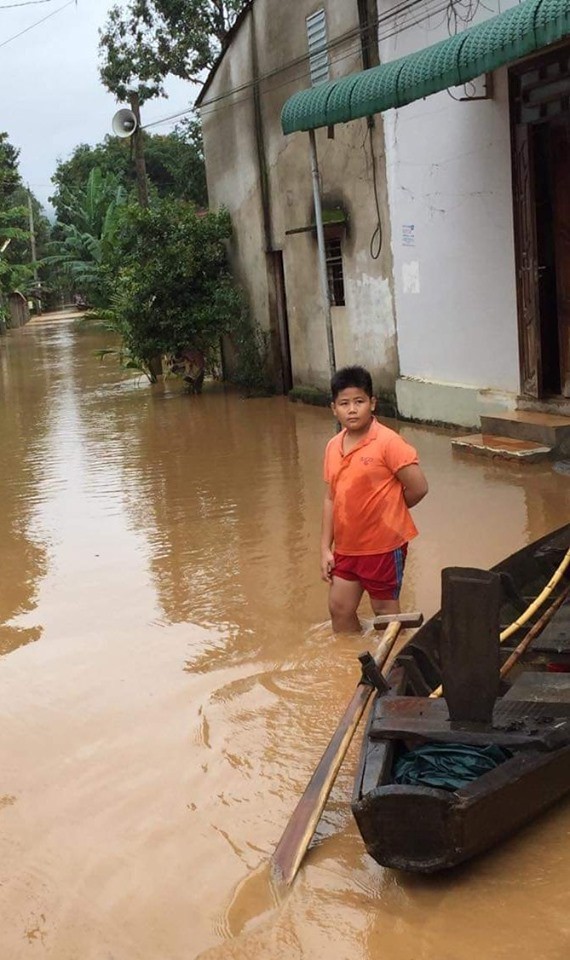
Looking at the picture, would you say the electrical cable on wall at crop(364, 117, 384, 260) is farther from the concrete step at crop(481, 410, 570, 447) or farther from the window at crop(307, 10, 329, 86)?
the concrete step at crop(481, 410, 570, 447)

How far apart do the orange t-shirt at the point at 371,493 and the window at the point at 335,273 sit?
897 cm

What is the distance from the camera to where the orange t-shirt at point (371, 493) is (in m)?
4.96

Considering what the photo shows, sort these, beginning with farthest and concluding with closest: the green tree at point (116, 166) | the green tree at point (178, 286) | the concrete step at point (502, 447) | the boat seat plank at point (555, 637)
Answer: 1. the green tree at point (116, 166)
2. the green tree at point (178, 286)
3. the concrete step at point (502, 447)
4. the boat seat plank at point (555, 637)

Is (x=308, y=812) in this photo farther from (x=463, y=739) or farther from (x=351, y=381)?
(x=351, y=381)

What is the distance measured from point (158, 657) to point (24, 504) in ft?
15.8

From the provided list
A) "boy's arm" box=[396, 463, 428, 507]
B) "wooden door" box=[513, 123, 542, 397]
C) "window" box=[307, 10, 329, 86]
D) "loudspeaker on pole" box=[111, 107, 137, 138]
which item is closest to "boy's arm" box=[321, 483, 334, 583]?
"boy's arm" box=[396, 463, 428, 507]

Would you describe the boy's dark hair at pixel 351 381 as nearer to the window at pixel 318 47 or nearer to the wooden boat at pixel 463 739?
the wooden boat at pixel 463 739

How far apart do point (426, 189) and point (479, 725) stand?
29.3 ft

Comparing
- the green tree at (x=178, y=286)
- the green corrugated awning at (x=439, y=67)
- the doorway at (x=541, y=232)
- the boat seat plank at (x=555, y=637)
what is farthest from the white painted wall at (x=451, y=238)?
the boat seat plank at (x=555, y=637)

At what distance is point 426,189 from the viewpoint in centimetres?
1139

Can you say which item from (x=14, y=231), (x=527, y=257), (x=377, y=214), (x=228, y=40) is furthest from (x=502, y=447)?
(x=14, y=231)

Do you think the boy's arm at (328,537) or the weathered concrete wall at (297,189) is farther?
the weathered concrete wall at (297,189)

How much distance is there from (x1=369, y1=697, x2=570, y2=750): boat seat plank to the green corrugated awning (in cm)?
553

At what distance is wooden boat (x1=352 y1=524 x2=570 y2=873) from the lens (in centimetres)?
307
